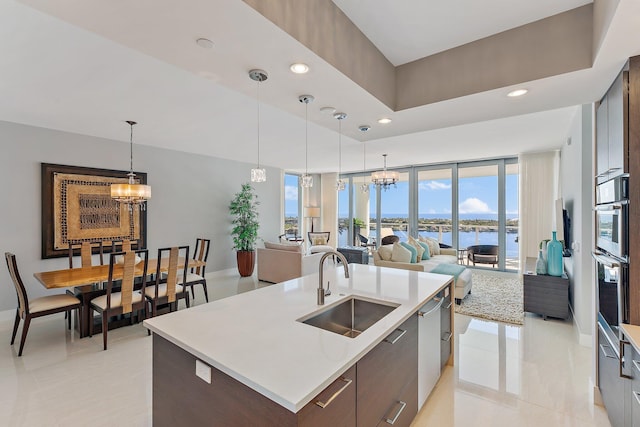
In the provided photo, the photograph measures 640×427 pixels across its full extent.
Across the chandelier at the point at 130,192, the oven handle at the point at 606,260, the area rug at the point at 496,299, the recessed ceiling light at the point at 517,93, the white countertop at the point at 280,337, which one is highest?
the recessed ceiling light at the point at 517,93

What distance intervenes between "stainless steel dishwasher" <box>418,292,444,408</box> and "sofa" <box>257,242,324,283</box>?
3.24 metres

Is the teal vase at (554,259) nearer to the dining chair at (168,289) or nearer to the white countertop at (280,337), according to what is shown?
the white countertop at (280,337)

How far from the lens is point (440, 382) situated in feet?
7.98

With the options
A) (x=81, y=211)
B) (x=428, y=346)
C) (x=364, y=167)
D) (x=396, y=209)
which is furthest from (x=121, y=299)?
(x=396, y=209)

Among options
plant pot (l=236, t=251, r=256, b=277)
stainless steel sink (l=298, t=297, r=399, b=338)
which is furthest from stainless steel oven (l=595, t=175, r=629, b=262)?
plant pot (l=236, t=251, r=256, b=277)

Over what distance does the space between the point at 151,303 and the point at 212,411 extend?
2.86m

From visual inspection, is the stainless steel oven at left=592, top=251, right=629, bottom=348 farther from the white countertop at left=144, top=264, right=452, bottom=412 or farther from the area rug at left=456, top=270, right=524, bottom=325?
the area rug at left=456, top=270, right=524, bottom=325

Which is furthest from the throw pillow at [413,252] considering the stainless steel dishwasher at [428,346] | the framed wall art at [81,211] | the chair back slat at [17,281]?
the chair back slat at [17,281]

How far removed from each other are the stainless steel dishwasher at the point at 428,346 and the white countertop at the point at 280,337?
11cm

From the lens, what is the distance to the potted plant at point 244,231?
20.4 ft

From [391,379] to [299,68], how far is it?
1.90 metres

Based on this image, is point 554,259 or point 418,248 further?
point 418,248

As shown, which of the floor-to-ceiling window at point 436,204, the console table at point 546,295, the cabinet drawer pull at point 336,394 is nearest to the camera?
the cabinet drawer pull at point 336,394

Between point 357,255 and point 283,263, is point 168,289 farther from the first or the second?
point 357,255
